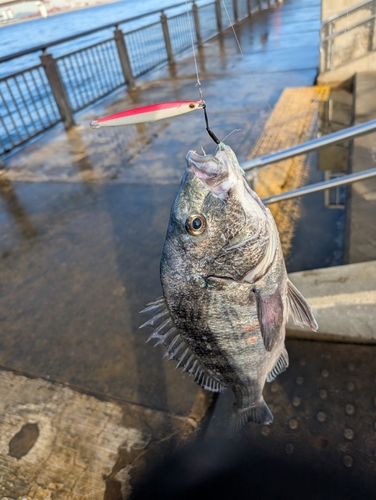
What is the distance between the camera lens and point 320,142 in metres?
2.56

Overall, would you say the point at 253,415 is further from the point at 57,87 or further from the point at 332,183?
the point at 57,87

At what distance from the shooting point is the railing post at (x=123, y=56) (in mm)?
10269

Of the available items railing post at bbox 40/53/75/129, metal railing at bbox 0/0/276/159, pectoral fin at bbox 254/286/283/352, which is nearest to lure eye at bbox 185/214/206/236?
pectoral fin at bbox 254/286/283/352

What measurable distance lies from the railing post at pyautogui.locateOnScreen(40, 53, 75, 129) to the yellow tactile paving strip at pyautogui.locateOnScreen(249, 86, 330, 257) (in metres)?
4.96

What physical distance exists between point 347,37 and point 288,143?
3.55 m

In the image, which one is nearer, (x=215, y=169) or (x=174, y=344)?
(x=215, y=169)

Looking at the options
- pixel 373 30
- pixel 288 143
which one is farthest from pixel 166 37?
pixel 288 143

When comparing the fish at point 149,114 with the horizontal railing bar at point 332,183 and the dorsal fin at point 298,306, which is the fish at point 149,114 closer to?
the dorsal fin at point 298,306

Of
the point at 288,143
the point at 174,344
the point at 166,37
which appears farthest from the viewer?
the point at 166,37

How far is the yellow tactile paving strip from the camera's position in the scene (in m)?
4.67

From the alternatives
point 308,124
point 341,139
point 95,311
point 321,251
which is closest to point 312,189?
point 341,139

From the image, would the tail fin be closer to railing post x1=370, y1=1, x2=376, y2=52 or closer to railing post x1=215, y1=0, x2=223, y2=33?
railing post x1=370, y1=1, x2=376, y2=52

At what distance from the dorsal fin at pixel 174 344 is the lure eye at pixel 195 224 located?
15.2 inches

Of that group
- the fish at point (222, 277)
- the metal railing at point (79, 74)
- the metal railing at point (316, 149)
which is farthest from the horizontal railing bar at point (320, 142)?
the fish at point (222, 277)
